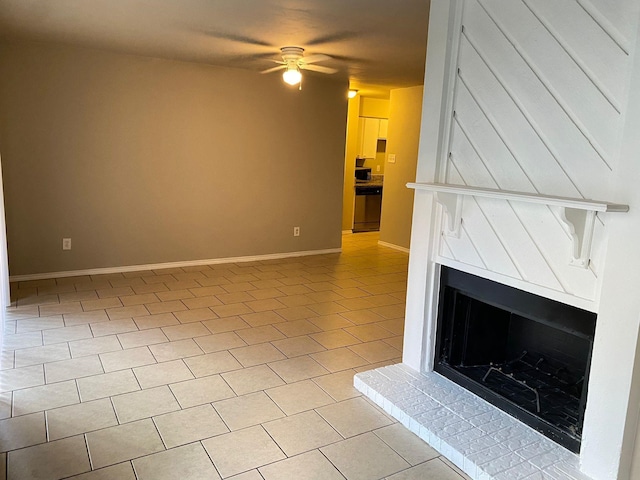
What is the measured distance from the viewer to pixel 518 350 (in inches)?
114

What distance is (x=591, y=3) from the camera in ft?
6.52

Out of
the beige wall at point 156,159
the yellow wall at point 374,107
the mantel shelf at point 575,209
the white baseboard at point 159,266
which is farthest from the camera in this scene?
the yellow wall at point 374,107

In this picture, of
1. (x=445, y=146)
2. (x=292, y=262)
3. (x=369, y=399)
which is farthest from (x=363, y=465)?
(x=292, y=262)

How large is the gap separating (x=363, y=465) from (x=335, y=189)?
4749 mm

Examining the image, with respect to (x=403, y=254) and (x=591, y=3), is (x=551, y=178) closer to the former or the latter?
(x=591, y=3)

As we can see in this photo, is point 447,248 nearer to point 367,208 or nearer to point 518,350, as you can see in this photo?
point 518,350

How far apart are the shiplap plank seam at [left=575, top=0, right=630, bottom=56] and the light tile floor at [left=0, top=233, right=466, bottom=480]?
1.91 metres

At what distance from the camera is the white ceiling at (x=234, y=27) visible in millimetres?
3088

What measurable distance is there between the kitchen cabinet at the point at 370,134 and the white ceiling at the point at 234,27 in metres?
3.12

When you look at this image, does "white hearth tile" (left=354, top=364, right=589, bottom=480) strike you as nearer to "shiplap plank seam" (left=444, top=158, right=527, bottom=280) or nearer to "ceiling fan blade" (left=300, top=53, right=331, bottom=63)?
"shiplap plank seam" (left=444, top=158, right=527, bottom=280)

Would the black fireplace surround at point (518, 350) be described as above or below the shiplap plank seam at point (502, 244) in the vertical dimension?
below

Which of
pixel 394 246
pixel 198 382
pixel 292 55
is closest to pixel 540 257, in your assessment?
pixel 198 382

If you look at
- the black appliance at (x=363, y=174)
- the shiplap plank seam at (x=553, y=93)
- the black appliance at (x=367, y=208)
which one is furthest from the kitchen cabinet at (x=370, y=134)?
the shiplap plank seam at (x=553, y=93)

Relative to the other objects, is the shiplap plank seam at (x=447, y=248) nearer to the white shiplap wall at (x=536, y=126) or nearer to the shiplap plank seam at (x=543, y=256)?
the white shiplap wall at (x=536, y=126)
